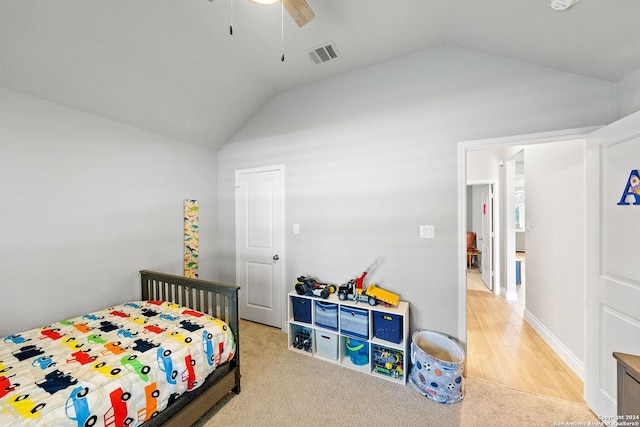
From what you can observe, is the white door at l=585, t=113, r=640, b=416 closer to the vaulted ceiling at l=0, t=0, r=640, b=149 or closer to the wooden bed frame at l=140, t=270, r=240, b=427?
the vaulted ceiling at l=0, t=0, r=640, b=149

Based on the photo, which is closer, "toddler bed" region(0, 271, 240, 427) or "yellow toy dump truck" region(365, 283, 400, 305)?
"toddler bed" region(0, 271, 240, 427)

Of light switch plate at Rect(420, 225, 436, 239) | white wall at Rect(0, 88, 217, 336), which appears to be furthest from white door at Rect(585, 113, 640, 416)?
white wall at Rect(0, 88, 217, 336)

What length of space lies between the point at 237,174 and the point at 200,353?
7.52 feet

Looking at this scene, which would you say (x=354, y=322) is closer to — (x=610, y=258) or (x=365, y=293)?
(x=365, y=293)

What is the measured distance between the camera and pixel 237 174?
3342 millimetres

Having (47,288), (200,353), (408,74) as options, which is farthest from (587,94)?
(47,288)

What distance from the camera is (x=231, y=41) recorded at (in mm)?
2162

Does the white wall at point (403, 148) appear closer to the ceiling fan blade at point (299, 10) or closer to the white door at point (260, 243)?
the white door at point (260, 243)

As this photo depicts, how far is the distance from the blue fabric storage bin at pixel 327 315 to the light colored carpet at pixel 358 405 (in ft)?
1.24

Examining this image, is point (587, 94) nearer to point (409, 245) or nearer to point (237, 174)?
point (409, 245)

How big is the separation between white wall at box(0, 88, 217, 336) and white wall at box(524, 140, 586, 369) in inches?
164

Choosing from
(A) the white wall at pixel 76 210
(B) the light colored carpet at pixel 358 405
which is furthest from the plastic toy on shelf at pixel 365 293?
(A) the white wall at pixel 76 210

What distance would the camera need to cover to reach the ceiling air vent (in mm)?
2230

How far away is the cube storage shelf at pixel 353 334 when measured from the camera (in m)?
2.07
